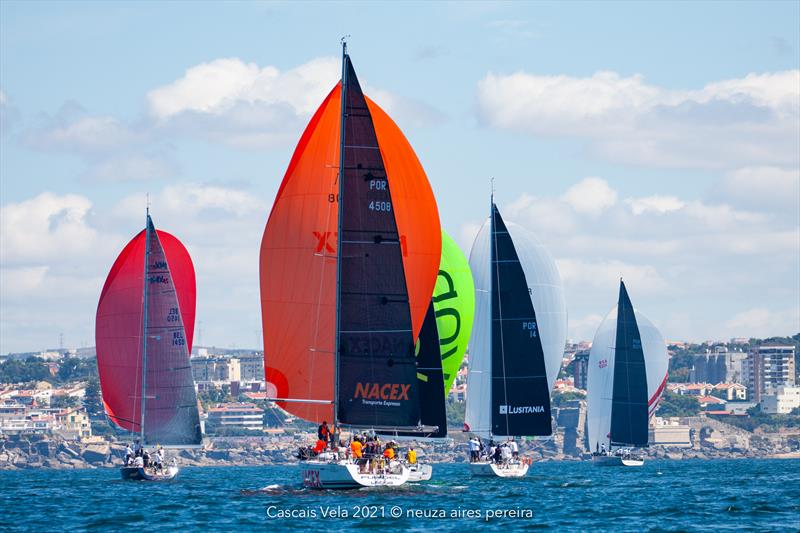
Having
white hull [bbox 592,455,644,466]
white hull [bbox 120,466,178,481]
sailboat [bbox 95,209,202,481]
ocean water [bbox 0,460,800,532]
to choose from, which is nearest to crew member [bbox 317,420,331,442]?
ocean water [bbox 0,460,800,532]

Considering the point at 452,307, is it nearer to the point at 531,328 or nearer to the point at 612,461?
the point at 531,328

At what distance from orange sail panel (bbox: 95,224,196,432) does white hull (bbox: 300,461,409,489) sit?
19549 mm

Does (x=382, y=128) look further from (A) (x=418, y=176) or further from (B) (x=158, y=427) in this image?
(B) (x=158, y=427)

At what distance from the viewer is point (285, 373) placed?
139 feet

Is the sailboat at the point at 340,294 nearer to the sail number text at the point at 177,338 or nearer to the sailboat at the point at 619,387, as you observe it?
the sail number text at the point at 177,338

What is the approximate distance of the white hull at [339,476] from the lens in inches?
1609

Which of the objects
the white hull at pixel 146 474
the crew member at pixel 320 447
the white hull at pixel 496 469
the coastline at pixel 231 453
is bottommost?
the coastline at pixel 231 453

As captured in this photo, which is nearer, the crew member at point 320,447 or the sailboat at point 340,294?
the sailboat at point 340,294

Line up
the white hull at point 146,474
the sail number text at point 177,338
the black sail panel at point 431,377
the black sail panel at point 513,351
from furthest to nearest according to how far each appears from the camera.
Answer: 1. the white hull at point 146,474
2. the sail number text at point 177,338
3. the black sail panel at point 513,351
4. the black sail panel at point 431,377

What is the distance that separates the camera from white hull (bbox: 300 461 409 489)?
1609 inches

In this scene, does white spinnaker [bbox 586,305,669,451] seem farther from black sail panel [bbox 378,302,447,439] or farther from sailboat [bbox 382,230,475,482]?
black sail panel [bbox 378,302,447,439]

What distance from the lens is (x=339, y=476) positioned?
135 feet

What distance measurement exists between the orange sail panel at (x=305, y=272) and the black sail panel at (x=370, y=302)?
0.70 m

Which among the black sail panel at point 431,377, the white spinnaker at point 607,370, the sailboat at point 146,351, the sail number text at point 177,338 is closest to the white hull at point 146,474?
the sailboat at point 146,351
